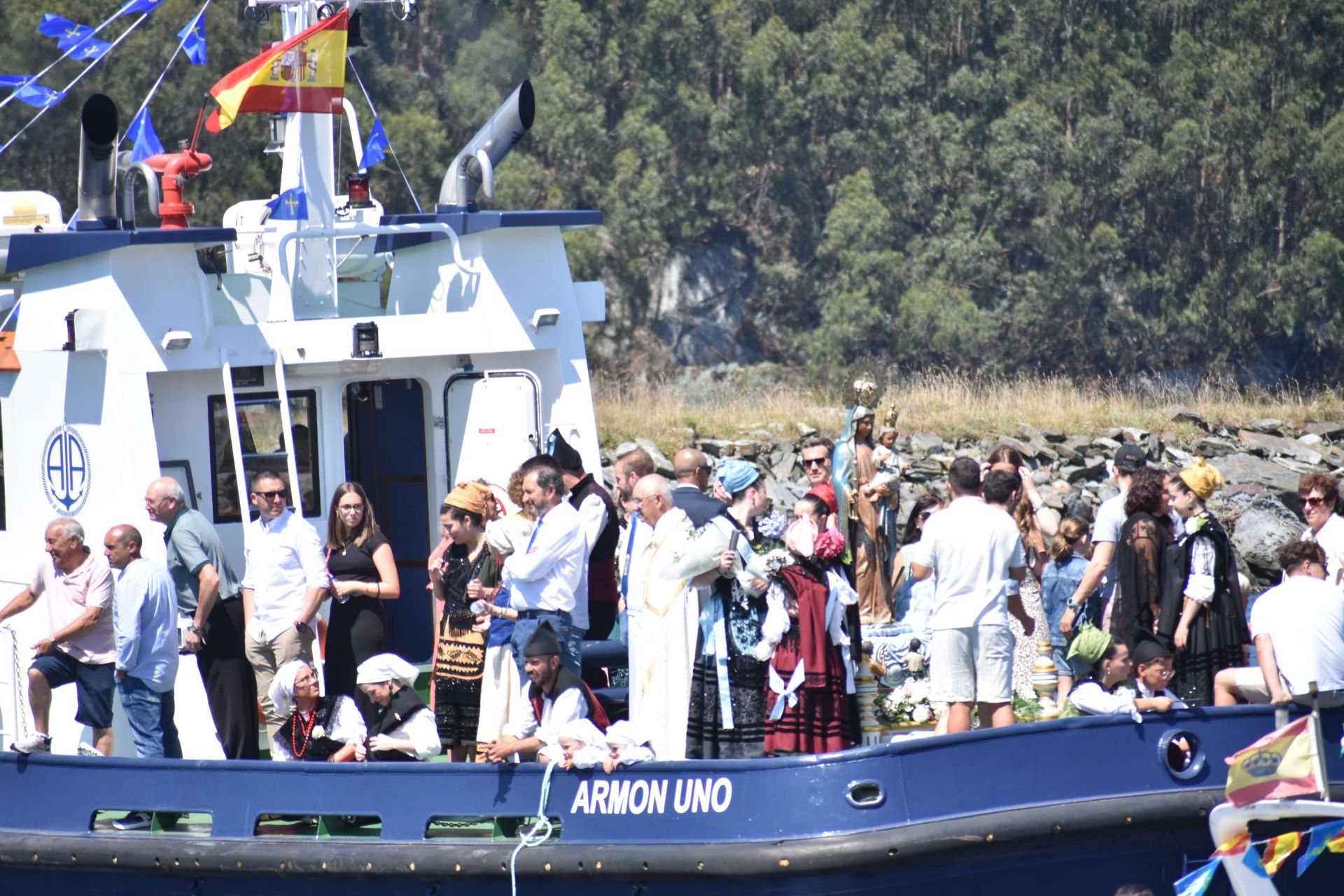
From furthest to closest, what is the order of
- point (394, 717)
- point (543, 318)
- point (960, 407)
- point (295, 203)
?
1. point (960, 407)
2. point (543, 318)
3. point (295, 203)
4. point (394, 717)

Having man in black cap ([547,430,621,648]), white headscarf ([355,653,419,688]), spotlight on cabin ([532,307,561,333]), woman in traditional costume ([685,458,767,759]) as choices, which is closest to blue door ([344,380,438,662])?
spotlight on cabin ([532,307,561,333])

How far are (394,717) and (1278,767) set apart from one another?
3.19 meters

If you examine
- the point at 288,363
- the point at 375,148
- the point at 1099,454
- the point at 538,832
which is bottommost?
the point at 1099,454

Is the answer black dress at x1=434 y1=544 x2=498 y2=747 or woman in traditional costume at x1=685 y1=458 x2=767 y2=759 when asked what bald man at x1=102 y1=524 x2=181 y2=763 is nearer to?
black dress at x1=434 y1=544 x2=498 y2=747

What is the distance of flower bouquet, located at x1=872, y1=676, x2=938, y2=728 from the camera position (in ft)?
24.3

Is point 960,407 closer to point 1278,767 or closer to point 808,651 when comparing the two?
point 808,651

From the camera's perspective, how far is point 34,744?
6.80 metres

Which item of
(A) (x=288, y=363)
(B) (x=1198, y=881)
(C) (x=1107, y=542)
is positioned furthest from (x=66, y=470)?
(B) (x=1198, y=881)

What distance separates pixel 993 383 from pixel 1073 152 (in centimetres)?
506

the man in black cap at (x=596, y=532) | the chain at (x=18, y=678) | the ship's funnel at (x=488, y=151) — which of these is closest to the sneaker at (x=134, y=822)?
the chain at (x=18, y=678)

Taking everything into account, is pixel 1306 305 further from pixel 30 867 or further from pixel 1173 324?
pixel 30 867

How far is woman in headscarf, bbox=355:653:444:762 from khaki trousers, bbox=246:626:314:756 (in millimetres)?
594

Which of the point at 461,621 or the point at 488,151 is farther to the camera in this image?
the point at 488,151

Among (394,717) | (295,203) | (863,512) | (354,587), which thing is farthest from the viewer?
(863,512)
